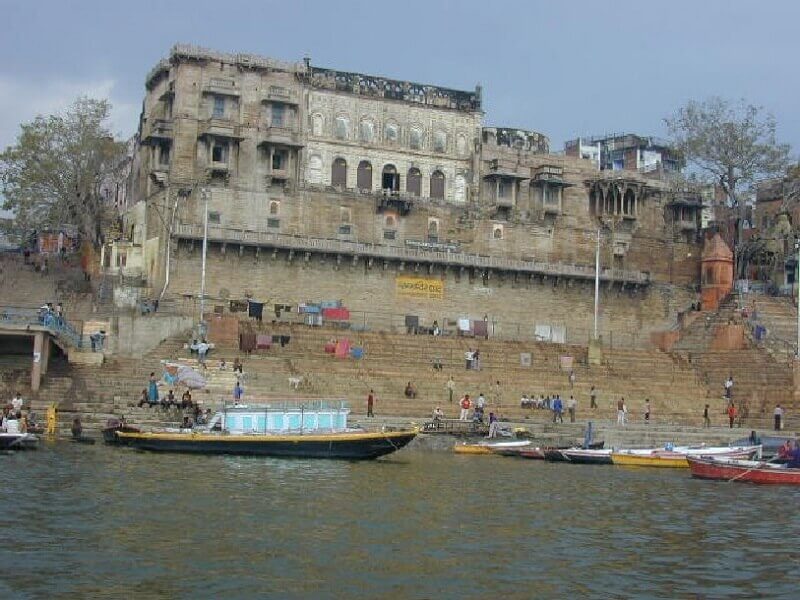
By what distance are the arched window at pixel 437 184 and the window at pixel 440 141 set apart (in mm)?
1172

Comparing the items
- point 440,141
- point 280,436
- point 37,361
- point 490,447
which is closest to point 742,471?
point 490,447

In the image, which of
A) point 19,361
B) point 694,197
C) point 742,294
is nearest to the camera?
point 19,361

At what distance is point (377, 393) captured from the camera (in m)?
46.2

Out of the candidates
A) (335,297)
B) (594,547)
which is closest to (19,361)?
(335,297)

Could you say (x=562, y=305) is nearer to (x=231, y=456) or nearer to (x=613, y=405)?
(x=613, y=405)

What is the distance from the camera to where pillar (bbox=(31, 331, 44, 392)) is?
41875 mm

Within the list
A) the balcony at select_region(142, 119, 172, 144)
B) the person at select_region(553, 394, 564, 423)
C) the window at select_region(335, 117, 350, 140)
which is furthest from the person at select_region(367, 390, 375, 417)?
the window at select_region(335, 117, 350, 140)

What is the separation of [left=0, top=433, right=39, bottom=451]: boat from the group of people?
400 millimetres

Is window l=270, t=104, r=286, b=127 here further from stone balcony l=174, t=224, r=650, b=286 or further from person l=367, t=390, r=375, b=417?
person l=367, t=390, r=375, b=417

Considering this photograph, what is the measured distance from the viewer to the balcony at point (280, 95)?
193ft

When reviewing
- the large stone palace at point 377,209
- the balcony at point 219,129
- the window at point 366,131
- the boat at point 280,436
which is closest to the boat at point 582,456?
the boat at point 280,436

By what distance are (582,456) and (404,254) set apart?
2341 cm

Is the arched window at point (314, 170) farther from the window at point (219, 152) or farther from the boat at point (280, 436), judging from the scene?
the boat at point (280, 436)

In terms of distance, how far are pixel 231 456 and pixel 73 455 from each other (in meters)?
4.38
